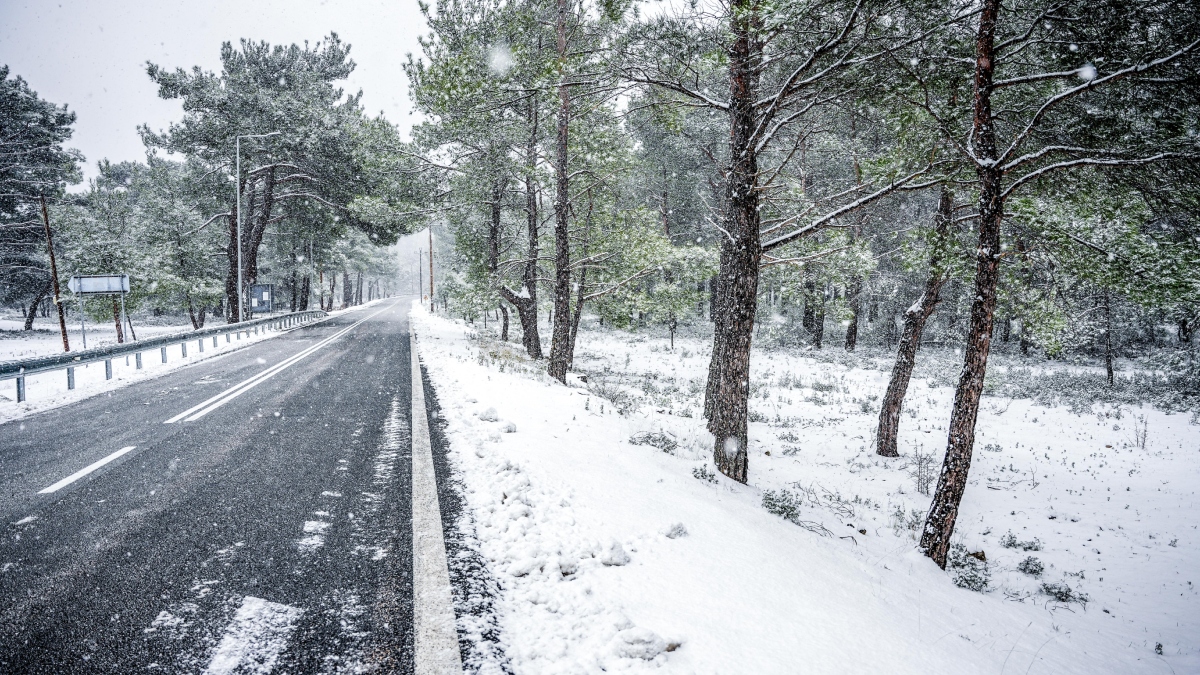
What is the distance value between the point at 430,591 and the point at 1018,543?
7.54 m

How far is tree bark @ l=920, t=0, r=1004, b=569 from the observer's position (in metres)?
4.88

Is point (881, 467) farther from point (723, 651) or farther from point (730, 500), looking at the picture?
point (723, 651)

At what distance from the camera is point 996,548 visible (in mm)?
6312

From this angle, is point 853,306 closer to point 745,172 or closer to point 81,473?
point 745,172

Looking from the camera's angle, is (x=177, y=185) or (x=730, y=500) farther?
(x=177, y=185)

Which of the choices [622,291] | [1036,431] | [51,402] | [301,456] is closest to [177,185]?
Result: [51,402]

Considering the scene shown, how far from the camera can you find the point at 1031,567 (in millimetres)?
5609

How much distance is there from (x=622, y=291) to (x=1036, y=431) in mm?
10531

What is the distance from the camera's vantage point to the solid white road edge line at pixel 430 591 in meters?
2.45

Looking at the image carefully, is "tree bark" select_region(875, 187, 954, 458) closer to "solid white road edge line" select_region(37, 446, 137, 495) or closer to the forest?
the forest

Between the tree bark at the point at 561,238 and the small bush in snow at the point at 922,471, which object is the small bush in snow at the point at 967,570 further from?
the tree bark at the point at 561,238

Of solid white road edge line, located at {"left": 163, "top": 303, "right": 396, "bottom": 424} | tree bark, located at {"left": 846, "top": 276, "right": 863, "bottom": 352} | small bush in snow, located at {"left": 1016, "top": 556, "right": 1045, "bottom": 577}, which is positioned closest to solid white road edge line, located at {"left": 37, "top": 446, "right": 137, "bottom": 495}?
solid white road edge line, located at {"left": 163, "top": 303, "right": 396, "bottom": 424}

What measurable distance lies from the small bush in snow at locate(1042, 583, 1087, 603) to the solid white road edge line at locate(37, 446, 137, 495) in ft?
33.5

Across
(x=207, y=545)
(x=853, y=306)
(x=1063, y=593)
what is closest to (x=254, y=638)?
(x=207, y=545)
